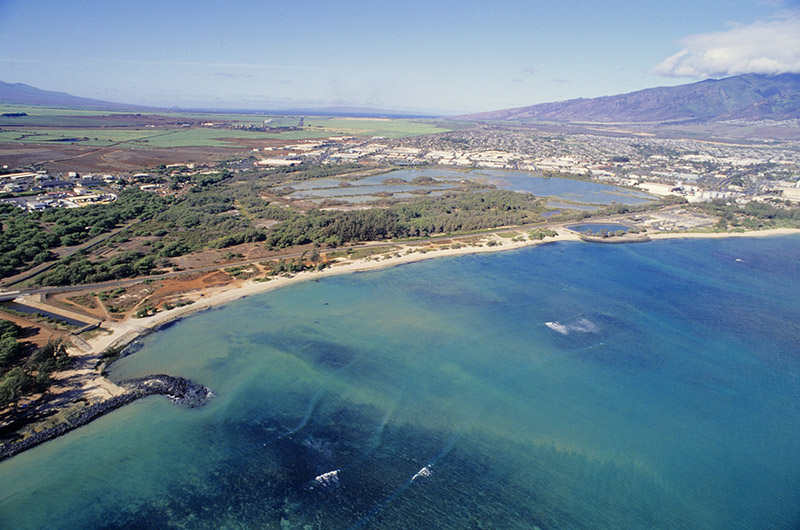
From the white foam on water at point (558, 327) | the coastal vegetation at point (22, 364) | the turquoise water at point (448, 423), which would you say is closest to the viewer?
the turquoise water at point (448, 423)

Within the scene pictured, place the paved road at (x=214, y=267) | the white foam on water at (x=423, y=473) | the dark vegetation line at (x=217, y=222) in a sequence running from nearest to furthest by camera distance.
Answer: the white foam on water at (x=423, y=473)
the paved road at (x=214, y=267)
the dark vegetation line at (x=217, y=222)

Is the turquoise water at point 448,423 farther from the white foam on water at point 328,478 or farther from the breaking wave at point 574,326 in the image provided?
the breaking wave at point 574,326

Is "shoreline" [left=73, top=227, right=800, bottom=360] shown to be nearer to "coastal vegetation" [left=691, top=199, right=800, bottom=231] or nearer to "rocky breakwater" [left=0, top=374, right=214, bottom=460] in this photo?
"coastal vegetation" [left=691, top=199, right=800, bottom=231]

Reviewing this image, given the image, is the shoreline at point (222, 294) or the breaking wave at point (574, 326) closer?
the shoreline at point (222, 294)

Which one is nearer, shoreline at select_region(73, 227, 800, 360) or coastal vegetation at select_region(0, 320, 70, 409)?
coastal vegetation at select_region(0, 320, 70, 409)

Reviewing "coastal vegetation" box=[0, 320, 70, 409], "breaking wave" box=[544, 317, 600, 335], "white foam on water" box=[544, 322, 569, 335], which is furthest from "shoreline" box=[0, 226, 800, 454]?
"breaking wave" box=[544, 317, 600, 335]

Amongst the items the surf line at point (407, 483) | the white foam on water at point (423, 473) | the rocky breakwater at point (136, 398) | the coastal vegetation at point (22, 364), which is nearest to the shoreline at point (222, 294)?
the rocky breakwater at point (136, 398)

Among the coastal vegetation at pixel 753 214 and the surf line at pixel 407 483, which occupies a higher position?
the coastal vegetation at pixel 753 214
